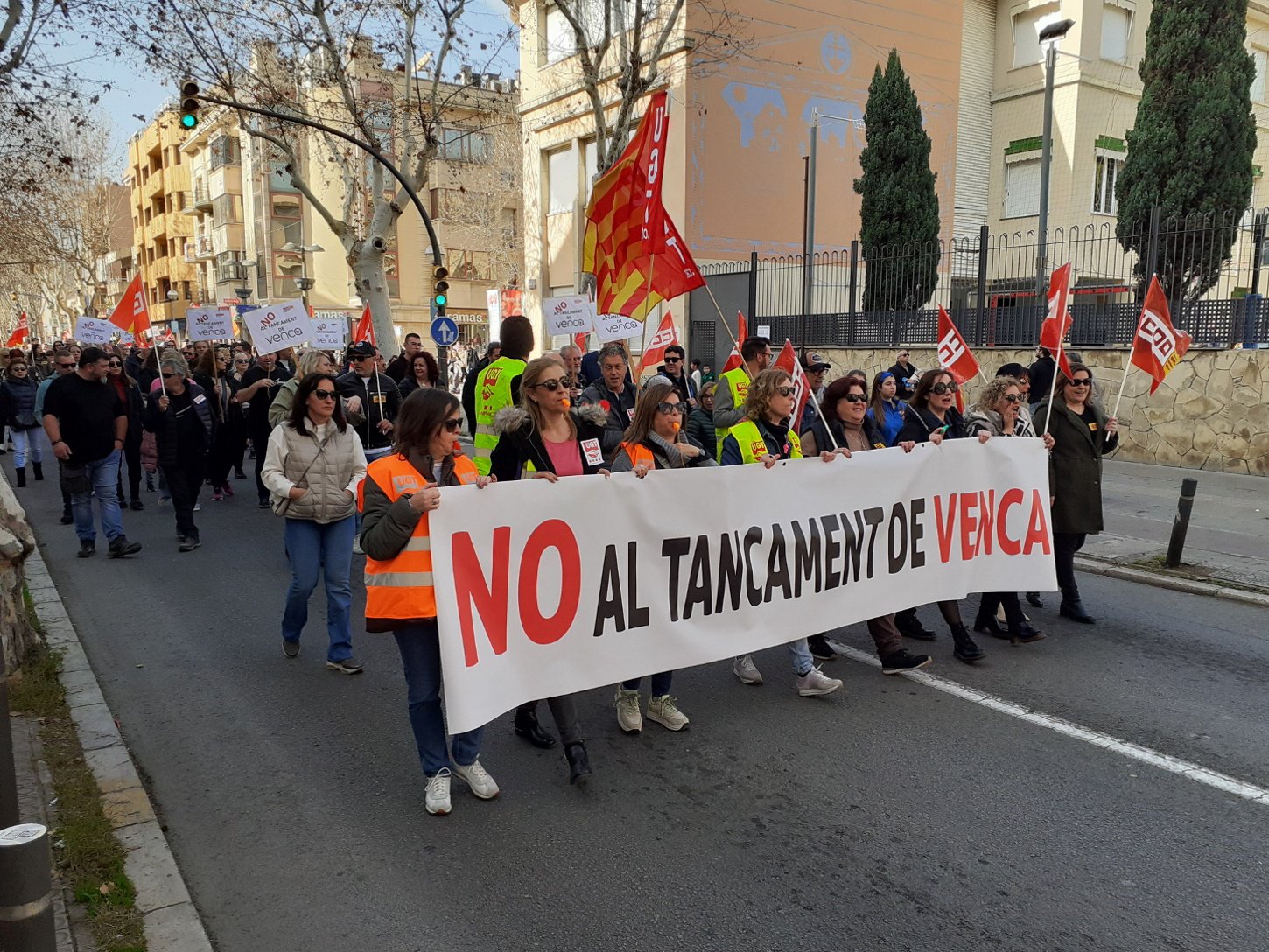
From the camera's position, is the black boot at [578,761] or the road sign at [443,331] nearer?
the black boot at [578,761]

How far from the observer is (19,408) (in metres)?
13.1

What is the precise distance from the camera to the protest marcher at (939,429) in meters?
5.83

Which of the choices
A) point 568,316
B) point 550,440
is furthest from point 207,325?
point 550,440

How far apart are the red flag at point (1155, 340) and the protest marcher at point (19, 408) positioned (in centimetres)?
1305

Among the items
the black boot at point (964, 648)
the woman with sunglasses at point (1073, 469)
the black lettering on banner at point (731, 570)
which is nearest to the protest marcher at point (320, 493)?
the black lettering on banner at point (731, 570)

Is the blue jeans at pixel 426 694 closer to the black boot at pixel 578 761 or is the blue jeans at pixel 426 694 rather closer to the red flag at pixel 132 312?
the black boot at pixel 578 761

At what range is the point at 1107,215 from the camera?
29.5m

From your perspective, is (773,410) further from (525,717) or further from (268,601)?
(268,601)

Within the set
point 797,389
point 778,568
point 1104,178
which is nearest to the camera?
point 778,568

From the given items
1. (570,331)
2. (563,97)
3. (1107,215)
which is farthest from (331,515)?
(1107,215)

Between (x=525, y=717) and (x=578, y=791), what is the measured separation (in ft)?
2.19

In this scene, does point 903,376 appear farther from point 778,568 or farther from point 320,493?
point 320,493

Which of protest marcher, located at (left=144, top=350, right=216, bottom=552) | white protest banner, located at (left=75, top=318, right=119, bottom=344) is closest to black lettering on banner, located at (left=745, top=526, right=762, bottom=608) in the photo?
protest marcher, located at (left=144, top=350, right=216, bottom=552)

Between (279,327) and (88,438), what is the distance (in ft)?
8.51
